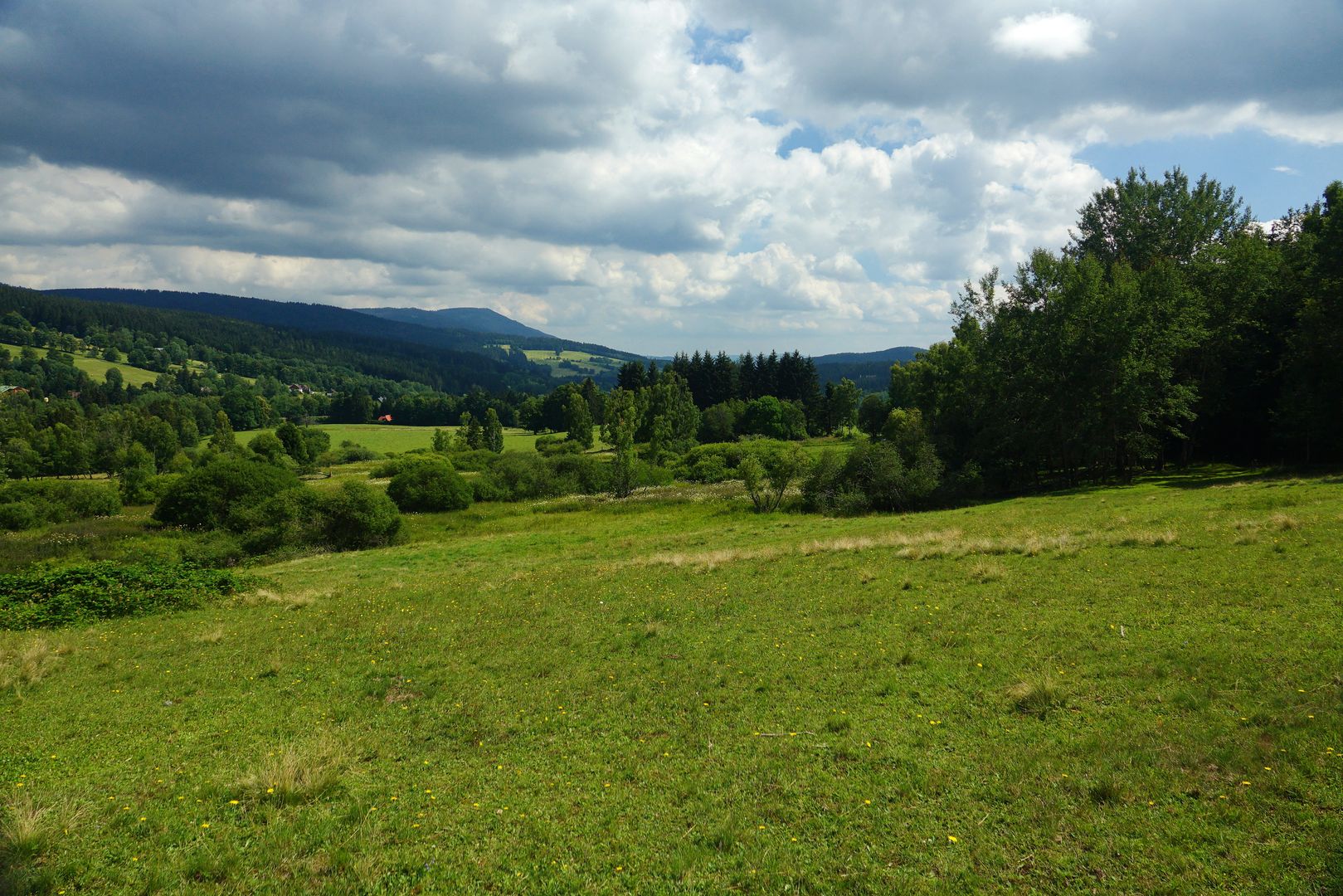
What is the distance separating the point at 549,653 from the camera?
1526cm

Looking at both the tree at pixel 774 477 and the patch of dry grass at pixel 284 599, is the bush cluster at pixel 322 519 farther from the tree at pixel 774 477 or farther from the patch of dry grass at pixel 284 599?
the tree at pixel 774 477

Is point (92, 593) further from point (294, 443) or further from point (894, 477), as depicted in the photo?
point (294, 443)

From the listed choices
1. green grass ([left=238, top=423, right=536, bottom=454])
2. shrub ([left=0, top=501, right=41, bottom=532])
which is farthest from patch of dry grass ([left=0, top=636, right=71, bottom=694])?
green grass ([left=238, top=423, right=536, bottom=454])

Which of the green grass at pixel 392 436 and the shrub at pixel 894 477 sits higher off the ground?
the shrub at pixel 894 477

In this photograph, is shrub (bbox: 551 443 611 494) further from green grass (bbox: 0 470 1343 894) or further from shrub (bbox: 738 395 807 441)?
green grass (bbox: 0 470 1343 894)

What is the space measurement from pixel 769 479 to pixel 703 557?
2939 cm

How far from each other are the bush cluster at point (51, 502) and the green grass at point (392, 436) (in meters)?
64.1

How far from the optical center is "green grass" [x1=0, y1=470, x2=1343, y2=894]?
7.25m

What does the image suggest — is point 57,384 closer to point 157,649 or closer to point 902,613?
point 157,649

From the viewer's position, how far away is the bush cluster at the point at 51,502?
53094 millimetres

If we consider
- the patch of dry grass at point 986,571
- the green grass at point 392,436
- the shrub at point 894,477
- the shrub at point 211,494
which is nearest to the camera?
the patch of dry grass at point 986,571

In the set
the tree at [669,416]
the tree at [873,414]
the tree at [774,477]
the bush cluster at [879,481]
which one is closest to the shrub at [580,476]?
the tree at [669,416]

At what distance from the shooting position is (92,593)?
72.3 ft

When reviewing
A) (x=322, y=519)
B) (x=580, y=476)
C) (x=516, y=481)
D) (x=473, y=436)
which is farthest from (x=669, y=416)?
(x=322, y=519)
